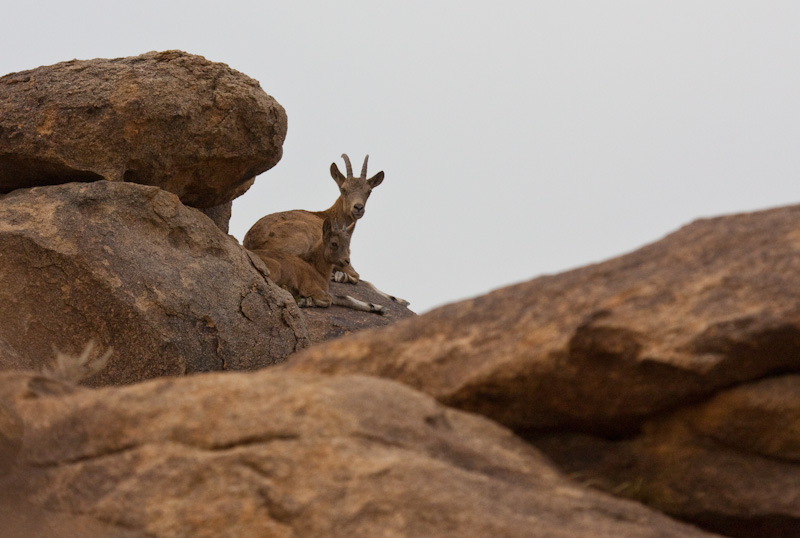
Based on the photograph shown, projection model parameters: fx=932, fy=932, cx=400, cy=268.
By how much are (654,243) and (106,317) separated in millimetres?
6106

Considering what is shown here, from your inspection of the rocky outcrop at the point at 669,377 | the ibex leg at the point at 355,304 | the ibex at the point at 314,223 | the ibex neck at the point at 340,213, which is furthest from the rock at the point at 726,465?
the ibex neck at the point at 340,213

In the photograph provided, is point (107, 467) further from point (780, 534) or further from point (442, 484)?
point (780, 534)

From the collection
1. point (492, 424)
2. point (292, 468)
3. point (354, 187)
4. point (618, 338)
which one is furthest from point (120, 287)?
point (354, 187)

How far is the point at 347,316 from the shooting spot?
14367 mm

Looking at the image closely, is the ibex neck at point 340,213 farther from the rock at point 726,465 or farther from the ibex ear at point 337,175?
the rock at point 726,465

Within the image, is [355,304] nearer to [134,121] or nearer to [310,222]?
[310,222]

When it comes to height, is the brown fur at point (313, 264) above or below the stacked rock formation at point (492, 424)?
above

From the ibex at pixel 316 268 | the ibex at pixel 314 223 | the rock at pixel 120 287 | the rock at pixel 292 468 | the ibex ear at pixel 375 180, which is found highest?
the ibex ear at pixel 375 180

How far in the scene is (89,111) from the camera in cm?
974

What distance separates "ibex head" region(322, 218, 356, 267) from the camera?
592 inches

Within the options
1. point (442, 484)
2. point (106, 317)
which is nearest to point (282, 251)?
point (106, 317)

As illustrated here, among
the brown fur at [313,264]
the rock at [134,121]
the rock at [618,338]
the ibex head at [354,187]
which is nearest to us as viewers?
the rock at [618,338]

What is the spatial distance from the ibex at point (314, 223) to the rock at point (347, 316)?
0.28 meters

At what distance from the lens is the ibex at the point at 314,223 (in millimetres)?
15836
